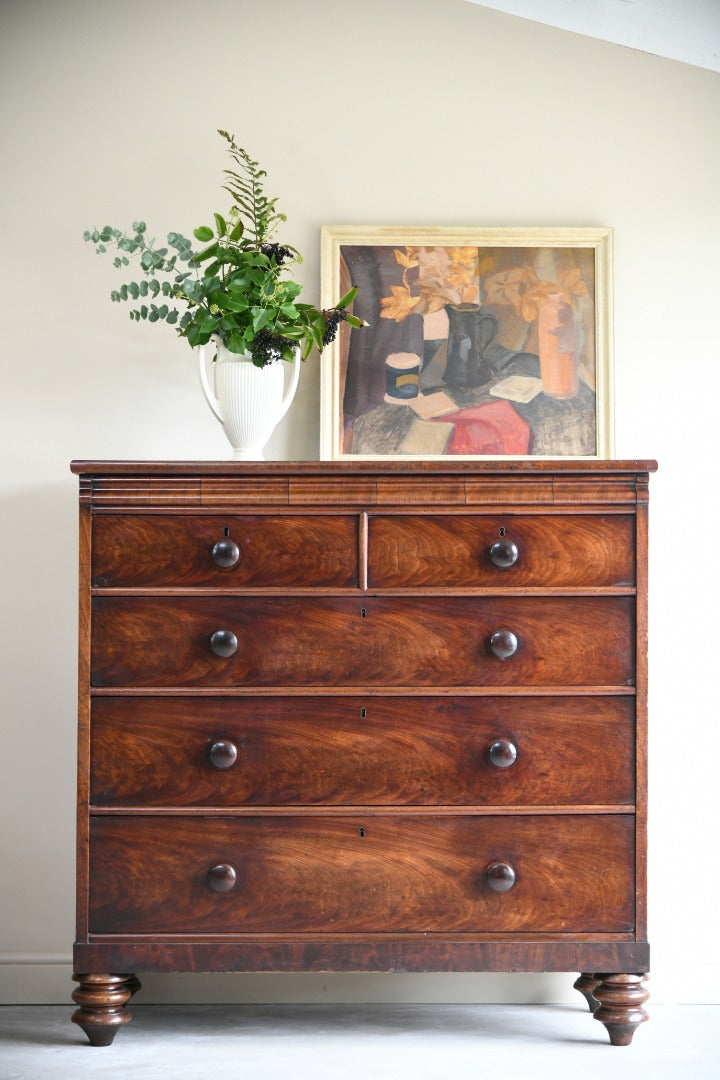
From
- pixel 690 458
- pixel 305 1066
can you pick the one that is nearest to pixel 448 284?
pixel 690 458

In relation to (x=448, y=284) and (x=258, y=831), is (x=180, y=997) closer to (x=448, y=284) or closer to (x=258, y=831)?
(x=258, y=831)

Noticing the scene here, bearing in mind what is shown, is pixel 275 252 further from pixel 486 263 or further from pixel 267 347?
pixel 486 263

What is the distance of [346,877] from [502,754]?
40 centimetres

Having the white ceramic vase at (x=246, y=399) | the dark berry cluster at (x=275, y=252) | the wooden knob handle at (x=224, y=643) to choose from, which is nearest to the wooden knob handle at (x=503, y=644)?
the wooden knob handle at (x=224, y=643)

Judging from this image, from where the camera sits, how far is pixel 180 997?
257 cm

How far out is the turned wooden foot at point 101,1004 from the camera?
2133mm

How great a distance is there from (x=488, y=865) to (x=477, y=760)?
21 cm

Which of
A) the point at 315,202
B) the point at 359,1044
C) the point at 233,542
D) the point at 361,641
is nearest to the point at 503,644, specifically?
the point at 361,641

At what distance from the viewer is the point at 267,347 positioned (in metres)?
2.29

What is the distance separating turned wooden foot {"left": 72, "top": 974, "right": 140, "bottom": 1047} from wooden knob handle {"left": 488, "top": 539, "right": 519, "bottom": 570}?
1.16 m

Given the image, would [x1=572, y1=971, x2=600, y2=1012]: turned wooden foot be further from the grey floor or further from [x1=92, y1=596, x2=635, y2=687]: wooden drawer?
[x1=92, y1=596, x2=635, y2=687]: wooden drawer

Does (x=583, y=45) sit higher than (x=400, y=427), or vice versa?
(x=583, y=45)

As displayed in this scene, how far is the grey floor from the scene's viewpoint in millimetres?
2109

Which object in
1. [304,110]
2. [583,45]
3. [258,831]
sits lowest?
[258,831]
